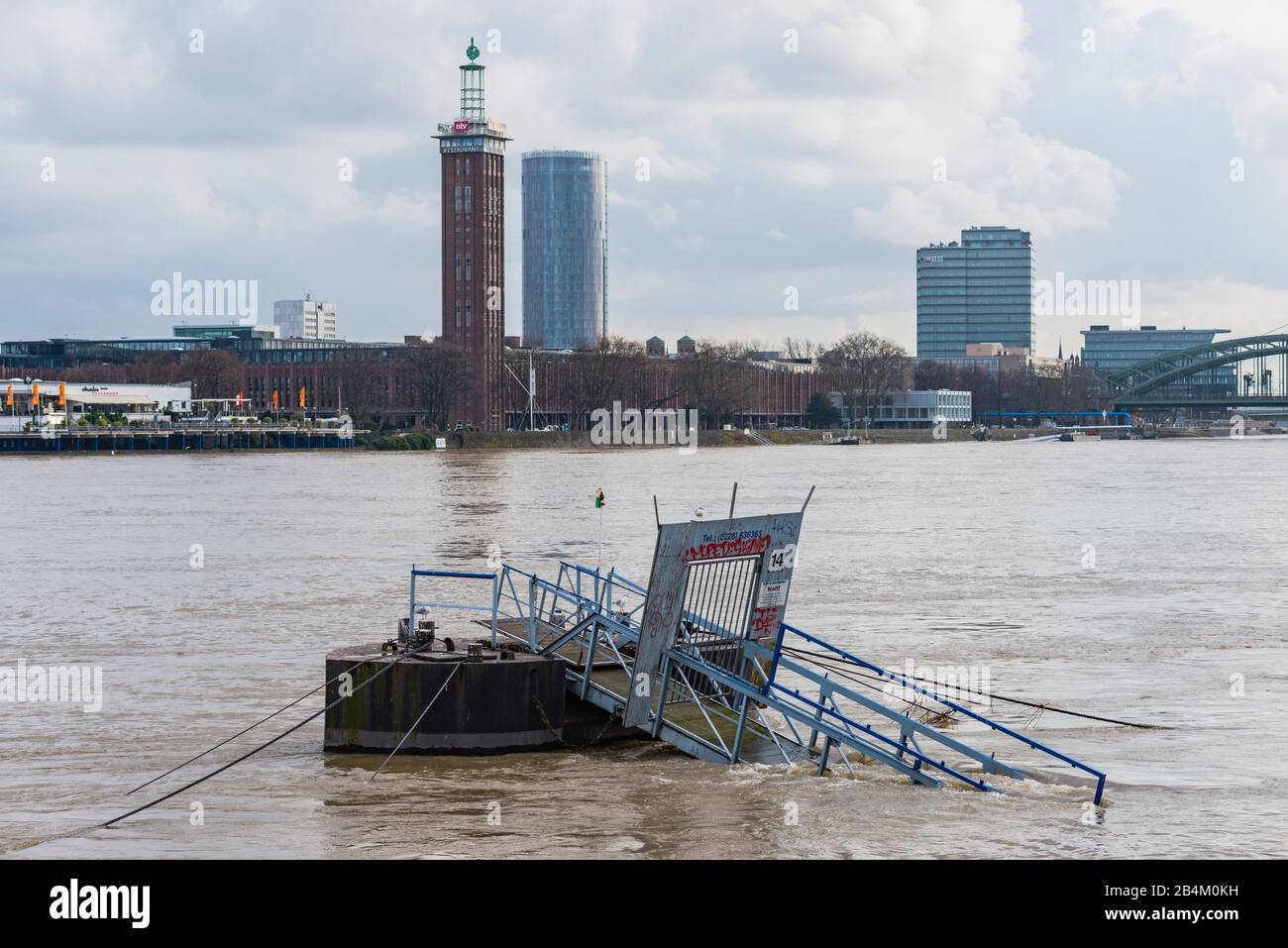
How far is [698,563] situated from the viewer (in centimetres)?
2252

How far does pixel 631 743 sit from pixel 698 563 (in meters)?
2.85

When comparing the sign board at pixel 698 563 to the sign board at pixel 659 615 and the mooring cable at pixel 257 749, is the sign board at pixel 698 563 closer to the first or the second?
the sign board at pixel 659 615

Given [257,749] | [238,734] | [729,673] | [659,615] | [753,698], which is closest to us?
[753,698]

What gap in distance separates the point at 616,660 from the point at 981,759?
6.18m

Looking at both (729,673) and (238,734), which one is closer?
(729,673)

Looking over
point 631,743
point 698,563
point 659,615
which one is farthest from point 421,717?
point 698,563

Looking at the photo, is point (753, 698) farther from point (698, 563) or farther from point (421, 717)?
point (421, 717)

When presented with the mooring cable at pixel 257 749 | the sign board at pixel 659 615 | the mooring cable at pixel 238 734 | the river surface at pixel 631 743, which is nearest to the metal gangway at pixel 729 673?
the sign board at pixel 659 615

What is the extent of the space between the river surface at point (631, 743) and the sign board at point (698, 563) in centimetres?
106

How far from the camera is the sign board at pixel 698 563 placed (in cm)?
2230

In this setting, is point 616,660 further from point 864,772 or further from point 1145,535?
point 1145,535

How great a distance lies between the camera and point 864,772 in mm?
22109
